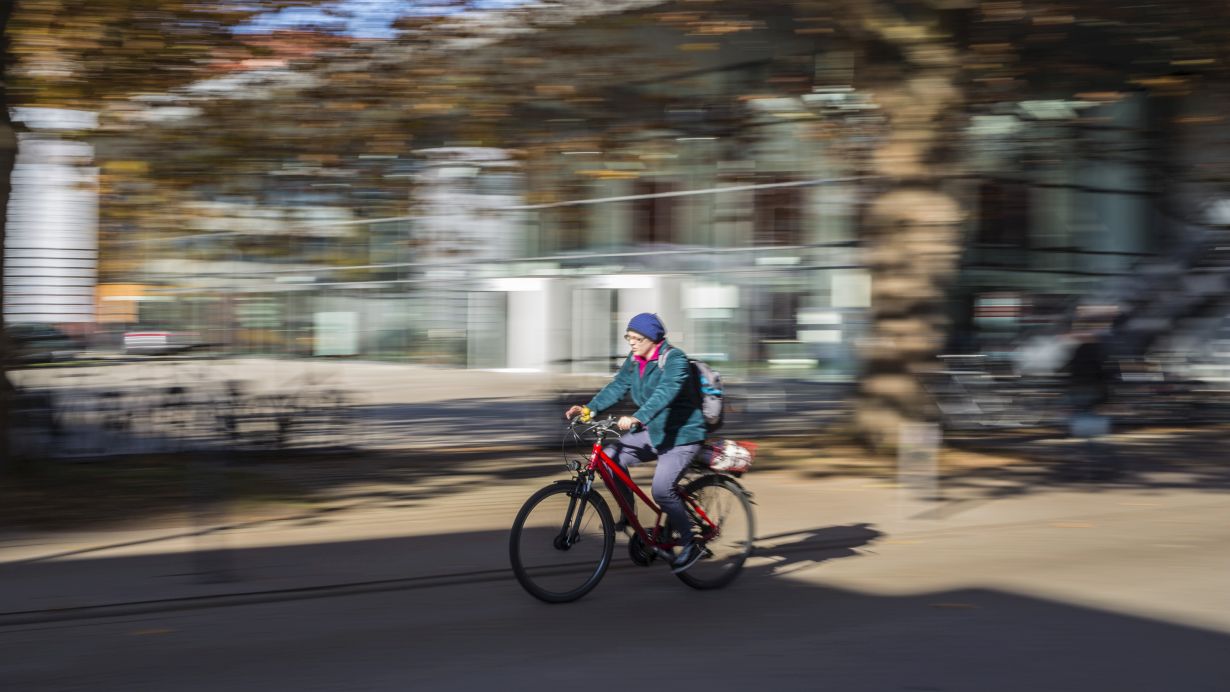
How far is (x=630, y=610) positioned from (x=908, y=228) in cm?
770

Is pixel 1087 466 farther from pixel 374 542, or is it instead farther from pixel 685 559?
pixel 374 542

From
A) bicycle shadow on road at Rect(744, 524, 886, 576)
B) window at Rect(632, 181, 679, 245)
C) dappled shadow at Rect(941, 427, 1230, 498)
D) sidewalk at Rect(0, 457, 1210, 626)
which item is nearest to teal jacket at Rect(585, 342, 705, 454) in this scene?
sidewalk at Rect(0, 457, 1210, 626)

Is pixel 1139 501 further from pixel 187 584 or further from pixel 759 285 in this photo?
pixel 759 285

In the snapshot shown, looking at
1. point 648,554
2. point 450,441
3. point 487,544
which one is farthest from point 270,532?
point 450,441

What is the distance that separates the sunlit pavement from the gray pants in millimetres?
556

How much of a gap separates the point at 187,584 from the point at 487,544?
236 centimetres

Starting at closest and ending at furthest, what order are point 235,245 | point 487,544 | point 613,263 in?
point 487,544
point 235,245
point 613,263

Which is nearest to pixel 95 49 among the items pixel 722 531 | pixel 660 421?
pixel 660 421

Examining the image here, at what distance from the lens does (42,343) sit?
13.8 metres

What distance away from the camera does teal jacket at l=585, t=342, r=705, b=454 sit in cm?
755

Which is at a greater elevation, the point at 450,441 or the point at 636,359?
the point at 636,359

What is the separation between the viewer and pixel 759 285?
26047 mm

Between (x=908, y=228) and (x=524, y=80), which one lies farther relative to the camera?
(x=908, y=228)

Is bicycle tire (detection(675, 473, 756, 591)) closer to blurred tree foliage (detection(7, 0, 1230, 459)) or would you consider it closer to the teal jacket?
the teal jacket
